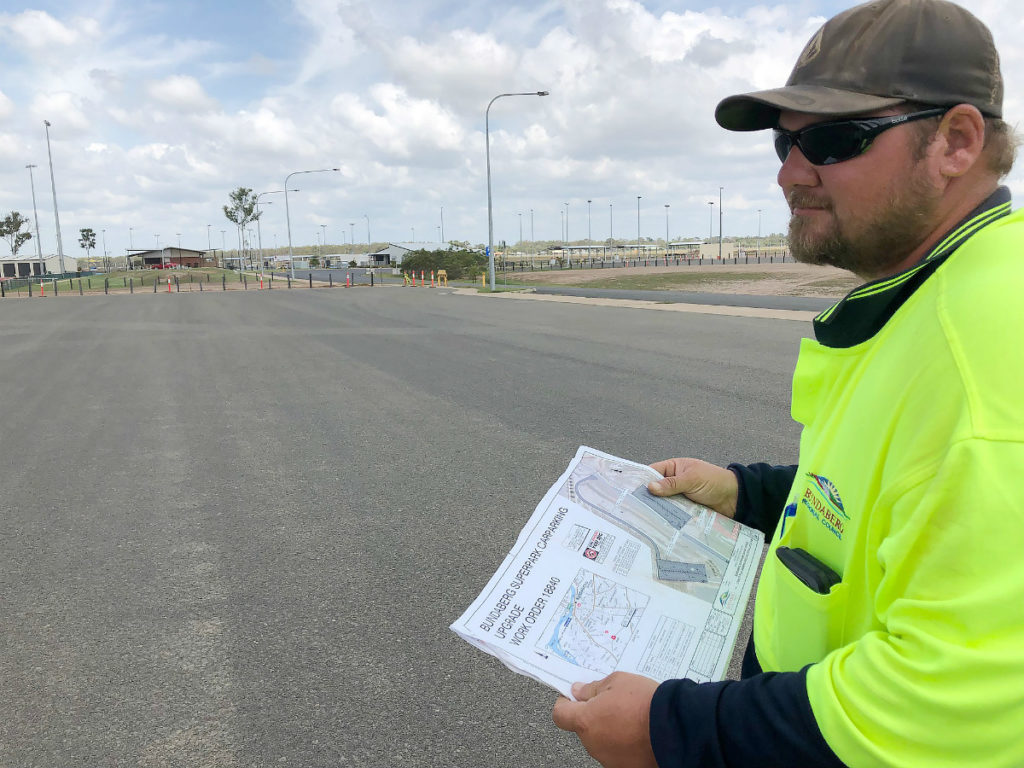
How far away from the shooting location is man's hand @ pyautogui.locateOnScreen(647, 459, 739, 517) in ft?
6.22

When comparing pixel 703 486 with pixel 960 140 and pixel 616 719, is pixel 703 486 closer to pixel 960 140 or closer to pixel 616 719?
pixel 616 719

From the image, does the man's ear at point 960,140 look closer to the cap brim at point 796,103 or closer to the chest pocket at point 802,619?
the cap brim at point 796,103

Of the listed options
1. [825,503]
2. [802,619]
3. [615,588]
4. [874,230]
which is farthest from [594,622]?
[874,230]

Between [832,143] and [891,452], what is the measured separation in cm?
59

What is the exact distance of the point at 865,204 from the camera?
4.35ft

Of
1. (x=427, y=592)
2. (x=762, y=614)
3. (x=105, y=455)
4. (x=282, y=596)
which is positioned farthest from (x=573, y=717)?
(x=105, y=455)

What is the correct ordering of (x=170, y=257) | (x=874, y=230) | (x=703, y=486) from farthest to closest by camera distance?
(x=170, y=257)
(x=703, y=486)
(x=874, y=230)

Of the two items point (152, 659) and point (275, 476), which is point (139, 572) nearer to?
point (152, 659)

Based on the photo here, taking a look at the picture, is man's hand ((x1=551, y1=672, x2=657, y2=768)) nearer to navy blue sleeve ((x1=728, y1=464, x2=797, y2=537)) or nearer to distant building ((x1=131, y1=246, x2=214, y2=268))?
navy blue sleeve ((x1=728, y1=464, x2=797, y2=537))

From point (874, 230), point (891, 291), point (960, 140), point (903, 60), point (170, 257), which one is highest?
point (170, 257)

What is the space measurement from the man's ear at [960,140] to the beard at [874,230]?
0.04 meters

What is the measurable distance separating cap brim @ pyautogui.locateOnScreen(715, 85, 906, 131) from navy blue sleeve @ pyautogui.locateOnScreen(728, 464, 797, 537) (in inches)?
34.1

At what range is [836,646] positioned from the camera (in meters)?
1.25

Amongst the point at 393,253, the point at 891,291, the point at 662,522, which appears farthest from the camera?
the point at 393,253
